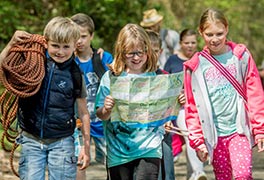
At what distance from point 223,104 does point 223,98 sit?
5 centimetres

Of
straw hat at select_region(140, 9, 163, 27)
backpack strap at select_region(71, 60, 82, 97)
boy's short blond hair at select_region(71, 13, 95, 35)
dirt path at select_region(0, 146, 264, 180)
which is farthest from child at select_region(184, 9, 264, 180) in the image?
straw hat at select_region(140, 9, 163, 27)

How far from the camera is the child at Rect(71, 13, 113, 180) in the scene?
8.43 m

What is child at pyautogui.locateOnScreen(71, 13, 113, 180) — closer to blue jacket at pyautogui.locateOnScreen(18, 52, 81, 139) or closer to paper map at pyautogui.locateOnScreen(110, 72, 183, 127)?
paper map at pyautogui.locateOnScreen(110, 72, 183, 127)

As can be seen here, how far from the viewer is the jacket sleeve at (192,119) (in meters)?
7.48

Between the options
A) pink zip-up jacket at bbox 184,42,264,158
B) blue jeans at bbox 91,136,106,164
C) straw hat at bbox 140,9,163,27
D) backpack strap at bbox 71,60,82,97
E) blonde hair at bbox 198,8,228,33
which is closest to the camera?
backpack strap at bbox 71,60,82,97

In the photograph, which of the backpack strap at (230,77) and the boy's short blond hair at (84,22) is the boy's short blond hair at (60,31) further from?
the boy's short blond hair at (84,22)

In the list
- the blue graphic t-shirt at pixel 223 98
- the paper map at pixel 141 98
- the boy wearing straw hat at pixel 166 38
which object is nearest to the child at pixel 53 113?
the paper map at pixel 141 98

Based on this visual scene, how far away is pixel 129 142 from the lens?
7.13 m

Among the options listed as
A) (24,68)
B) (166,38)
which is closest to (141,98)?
(24,68)

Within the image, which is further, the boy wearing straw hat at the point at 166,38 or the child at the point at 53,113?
the boy wearing straw hat at the point at 166,38

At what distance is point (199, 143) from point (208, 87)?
1.54 feet

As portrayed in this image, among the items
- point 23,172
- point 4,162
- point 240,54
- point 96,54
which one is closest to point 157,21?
point 4,162

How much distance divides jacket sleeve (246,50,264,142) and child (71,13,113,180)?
62.6 inches

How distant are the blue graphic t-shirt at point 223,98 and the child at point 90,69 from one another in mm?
1331
